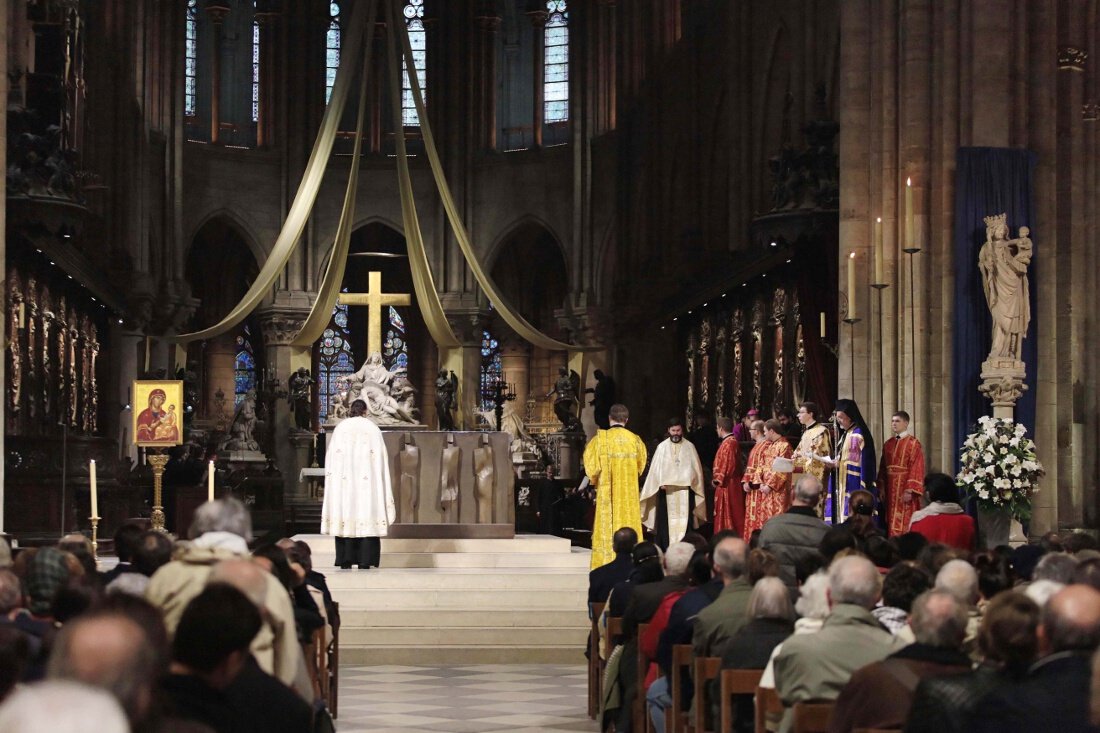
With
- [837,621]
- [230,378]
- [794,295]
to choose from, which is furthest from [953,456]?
[230,378]

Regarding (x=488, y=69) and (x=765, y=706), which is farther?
(x=488, y=69)

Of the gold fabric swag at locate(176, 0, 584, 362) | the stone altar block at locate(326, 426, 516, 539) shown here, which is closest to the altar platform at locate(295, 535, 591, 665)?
the stone altar block at locate(326, 426, 516, 539)

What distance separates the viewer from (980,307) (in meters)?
15.3

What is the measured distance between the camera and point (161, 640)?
3.38 meters

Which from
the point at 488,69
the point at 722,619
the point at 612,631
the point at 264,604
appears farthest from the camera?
the point at 488,69

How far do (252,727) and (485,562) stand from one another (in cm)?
1192

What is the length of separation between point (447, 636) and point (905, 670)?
29.4 feet

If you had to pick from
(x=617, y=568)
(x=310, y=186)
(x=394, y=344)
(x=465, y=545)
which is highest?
(x=310, y=186)

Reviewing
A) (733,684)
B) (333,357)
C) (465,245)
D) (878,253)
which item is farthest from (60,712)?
(333,357)

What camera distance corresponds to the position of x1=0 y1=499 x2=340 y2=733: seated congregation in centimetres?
303

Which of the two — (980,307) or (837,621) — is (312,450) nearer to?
(980,307)

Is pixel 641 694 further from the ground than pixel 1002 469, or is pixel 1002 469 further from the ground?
pixel 1002 469

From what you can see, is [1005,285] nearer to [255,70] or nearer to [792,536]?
[792,536]

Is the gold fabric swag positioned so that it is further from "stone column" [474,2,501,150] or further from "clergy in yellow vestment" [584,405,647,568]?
"stone column" [474,2,501,150]
